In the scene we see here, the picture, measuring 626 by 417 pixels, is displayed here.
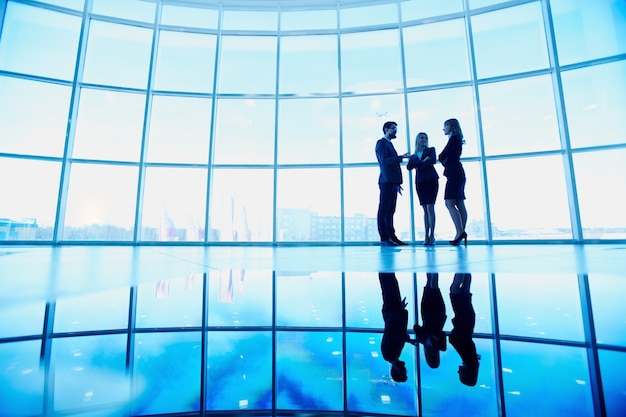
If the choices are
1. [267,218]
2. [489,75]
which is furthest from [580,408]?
[489,75]

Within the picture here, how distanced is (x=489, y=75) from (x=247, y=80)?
4.45 meters

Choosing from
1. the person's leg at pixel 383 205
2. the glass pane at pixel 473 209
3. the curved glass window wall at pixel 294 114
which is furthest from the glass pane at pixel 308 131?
the glass pane at pixel 473 209

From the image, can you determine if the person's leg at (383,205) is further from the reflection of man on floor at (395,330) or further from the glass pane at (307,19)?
the glass pane at (307,19)

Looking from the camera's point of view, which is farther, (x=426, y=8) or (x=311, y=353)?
(x=426, y=8)

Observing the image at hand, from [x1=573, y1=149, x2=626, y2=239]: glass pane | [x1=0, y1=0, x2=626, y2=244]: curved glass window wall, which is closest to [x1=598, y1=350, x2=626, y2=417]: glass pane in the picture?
[x1=0, y1=0, x2=626, y2=244]: curved glass window wall

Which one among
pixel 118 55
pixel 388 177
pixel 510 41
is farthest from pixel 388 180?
pixel 118 55

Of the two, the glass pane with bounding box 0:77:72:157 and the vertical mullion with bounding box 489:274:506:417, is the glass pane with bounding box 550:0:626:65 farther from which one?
the glass pane with bounding box 0:77:72:157

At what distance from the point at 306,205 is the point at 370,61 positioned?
3113mm

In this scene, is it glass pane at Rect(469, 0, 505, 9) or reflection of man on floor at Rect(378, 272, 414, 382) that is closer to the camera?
reflection of man on floor at Rect(378, 272, 414, 382)

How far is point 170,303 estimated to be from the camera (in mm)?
729

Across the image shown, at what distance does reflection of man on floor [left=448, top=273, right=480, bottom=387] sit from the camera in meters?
0.34

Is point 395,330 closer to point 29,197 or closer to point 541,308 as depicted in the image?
point 541,308

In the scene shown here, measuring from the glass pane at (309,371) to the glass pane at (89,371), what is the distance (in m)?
0.15

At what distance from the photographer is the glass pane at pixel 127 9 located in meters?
5.70
